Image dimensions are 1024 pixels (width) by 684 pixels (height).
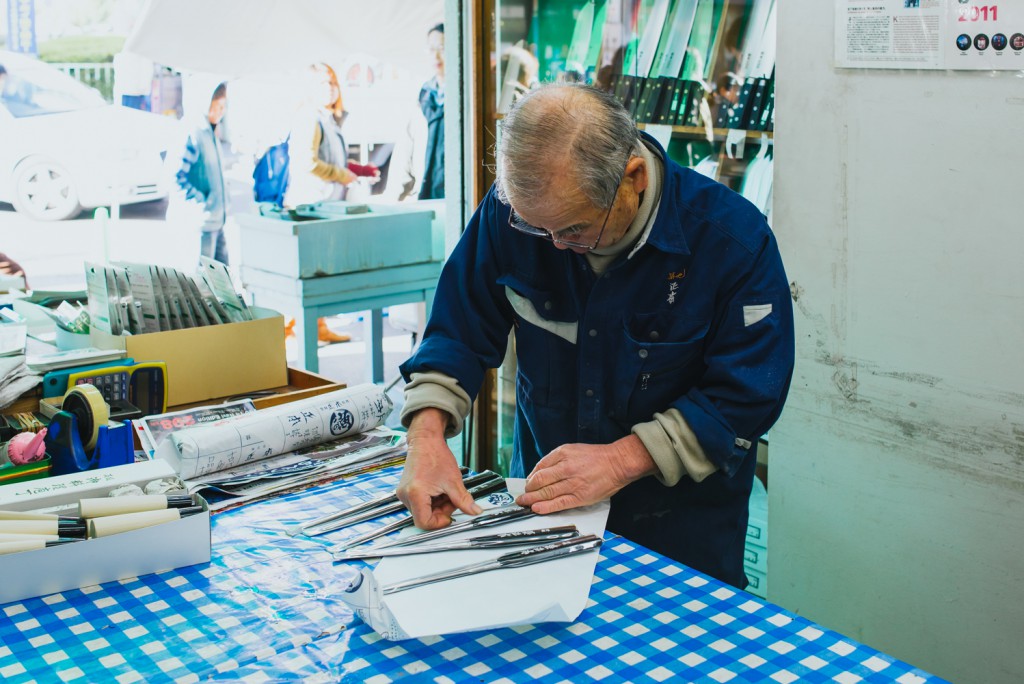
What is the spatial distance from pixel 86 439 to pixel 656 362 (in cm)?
102

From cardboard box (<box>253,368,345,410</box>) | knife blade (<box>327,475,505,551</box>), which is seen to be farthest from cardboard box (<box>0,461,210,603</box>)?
cardboard box (<box>253,368,345,410</box>)

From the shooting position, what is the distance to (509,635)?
1291 mm

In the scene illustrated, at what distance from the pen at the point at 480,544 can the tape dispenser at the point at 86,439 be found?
0.49 metres

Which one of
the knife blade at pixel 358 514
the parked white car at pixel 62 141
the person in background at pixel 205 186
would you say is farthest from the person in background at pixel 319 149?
the knife blade at pixel 358 514

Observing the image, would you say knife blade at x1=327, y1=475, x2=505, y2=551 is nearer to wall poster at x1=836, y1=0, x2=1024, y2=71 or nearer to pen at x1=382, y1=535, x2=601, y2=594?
pen at x1=382, y1=535, x2=601, y2=594

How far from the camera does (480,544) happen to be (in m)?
1.49

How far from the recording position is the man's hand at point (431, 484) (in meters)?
1.58

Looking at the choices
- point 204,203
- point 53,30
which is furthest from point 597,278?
point 53,30

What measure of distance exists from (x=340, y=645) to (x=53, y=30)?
739 centimetres

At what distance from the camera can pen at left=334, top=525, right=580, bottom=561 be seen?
1492mm

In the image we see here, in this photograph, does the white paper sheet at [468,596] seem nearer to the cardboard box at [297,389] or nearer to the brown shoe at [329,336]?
the cardboard box at [297,389]

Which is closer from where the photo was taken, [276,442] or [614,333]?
[614,333]

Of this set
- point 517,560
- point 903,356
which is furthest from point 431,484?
point 903,356

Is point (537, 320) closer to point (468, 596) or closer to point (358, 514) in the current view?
point (358, 514)
